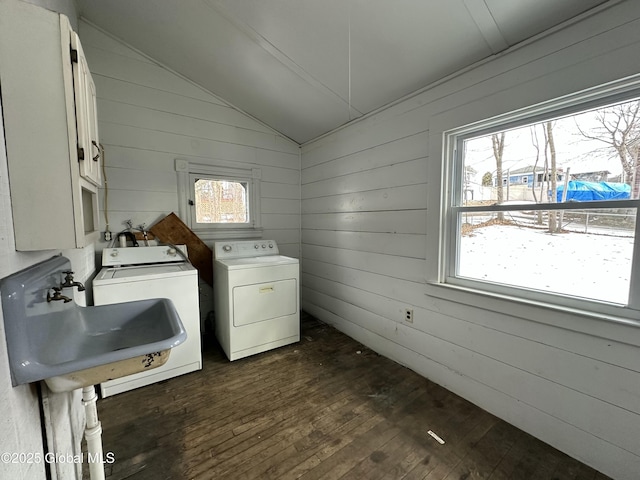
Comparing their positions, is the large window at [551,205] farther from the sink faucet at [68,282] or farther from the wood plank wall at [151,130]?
the wood plank wall at [151,130]

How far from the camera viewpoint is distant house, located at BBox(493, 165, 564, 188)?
148cm

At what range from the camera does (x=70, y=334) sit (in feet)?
3.40

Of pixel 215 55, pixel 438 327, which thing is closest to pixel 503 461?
pixel 438 327

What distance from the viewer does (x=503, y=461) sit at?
135 centimetres

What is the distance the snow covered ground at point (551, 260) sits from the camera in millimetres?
1278

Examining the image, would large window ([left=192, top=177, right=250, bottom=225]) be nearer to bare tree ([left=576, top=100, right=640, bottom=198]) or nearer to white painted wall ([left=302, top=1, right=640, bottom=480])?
white painted wall ([left=302, top=1, right=640, bottom=480])

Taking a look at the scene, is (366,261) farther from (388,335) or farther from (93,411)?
(93,411)

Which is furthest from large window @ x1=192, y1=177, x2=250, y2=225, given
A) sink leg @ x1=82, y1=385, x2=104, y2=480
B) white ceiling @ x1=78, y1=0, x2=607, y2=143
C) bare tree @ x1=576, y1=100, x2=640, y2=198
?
bare tree @ x1=576, y1=100, x2=640, y2=198

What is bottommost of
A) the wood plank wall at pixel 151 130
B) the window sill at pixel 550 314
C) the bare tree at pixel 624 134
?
the window sill at pixel 550 314

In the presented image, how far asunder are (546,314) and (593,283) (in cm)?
26

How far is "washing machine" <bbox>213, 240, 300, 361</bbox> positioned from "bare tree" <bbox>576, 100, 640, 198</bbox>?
85.6 inches

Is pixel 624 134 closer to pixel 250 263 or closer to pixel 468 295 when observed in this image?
pixel 468 295

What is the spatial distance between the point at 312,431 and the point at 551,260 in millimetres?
1683

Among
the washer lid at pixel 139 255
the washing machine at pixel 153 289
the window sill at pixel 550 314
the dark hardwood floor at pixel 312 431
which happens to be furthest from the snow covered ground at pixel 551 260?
the washer lid at pixel 139 255
